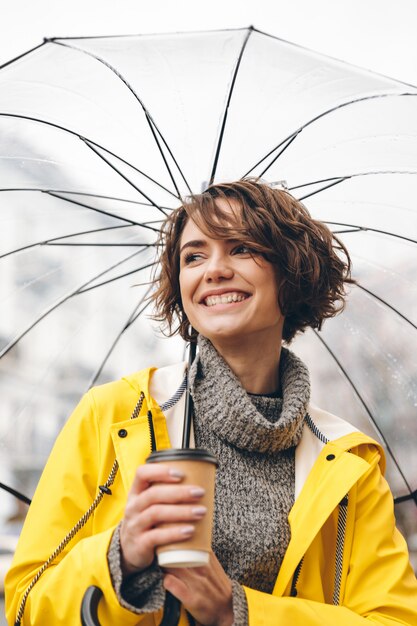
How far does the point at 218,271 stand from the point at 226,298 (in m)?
0.08

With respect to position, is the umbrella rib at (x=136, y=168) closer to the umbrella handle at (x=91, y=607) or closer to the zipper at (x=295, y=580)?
the zipper at (x=295, y=580)

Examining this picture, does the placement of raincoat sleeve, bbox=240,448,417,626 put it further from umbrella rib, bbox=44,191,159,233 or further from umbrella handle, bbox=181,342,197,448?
umbrella rib, bbox=44,191,159,233

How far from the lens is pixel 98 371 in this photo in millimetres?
2865

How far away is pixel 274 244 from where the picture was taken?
2307 mm

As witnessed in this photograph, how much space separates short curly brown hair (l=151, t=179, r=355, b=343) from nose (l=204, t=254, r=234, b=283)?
0.08 metres

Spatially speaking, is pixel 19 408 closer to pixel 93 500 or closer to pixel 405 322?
pixel 93 500

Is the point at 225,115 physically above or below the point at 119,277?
above

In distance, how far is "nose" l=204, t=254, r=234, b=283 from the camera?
7.09 feet

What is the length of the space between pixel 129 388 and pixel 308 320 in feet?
2.57

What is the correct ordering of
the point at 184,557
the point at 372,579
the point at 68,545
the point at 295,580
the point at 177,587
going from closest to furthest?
the point at 184,557 → the point at 177,587 → the point at 68,545 → the point at 295,580 → the point at 372,579

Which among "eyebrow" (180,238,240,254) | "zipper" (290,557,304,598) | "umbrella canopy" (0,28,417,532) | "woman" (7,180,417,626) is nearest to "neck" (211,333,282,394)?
"woman" (7,180,417,626)

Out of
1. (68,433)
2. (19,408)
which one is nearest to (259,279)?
(68,433)

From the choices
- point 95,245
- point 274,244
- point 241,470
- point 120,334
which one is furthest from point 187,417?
point 95,245

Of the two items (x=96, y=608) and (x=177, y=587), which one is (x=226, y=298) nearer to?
(x=177, y=587)
